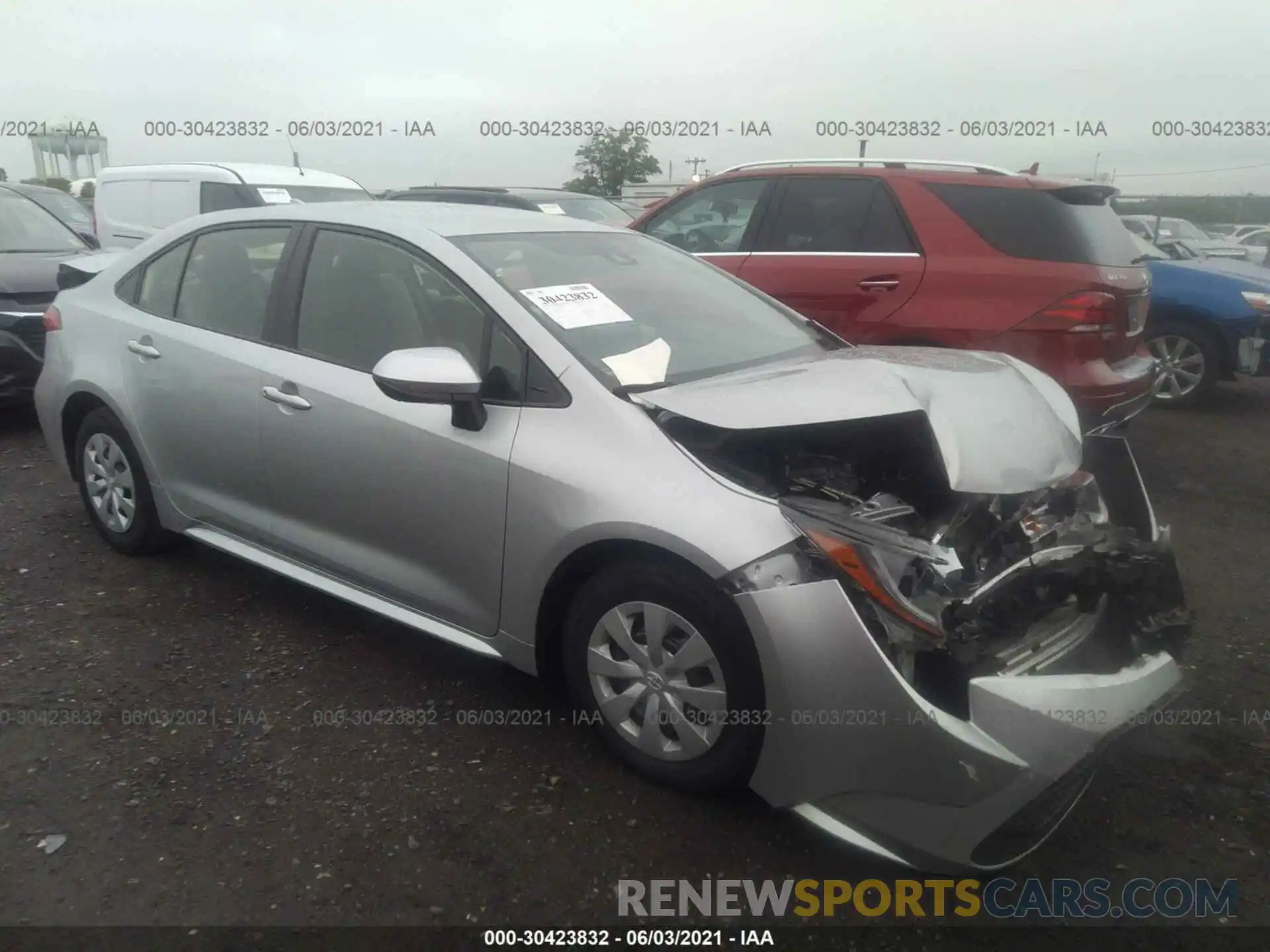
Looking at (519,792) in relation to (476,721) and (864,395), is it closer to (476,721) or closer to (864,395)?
(476,721)

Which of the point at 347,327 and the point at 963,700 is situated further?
the point at 347,327

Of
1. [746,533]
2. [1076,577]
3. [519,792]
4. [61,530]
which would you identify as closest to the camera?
[746,533]

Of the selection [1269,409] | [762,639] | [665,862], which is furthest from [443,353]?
[1269,409]

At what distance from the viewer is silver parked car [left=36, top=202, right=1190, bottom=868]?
7.45 feet

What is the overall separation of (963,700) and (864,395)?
0.81m

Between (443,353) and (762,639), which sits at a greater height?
(443,353)

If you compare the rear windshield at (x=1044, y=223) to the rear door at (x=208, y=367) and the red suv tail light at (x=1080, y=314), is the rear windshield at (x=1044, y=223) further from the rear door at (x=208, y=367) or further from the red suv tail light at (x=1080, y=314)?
the rear door at (x=208, y=367)

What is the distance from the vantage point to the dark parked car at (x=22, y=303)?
626 cm

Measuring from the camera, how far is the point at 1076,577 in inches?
100

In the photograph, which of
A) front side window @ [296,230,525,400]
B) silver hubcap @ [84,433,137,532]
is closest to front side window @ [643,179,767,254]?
front side window @ [296,230,525,400]

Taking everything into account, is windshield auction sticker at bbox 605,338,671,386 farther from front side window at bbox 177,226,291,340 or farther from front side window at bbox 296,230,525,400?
front side window at bbox 177,226,291,340

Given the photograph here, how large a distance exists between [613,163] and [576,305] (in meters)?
15.8

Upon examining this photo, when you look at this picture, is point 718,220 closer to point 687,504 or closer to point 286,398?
point 286,398

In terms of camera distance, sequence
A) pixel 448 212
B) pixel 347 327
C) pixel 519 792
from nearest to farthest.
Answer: pixel 519 792
pixel 347 327
pixel 448 212
